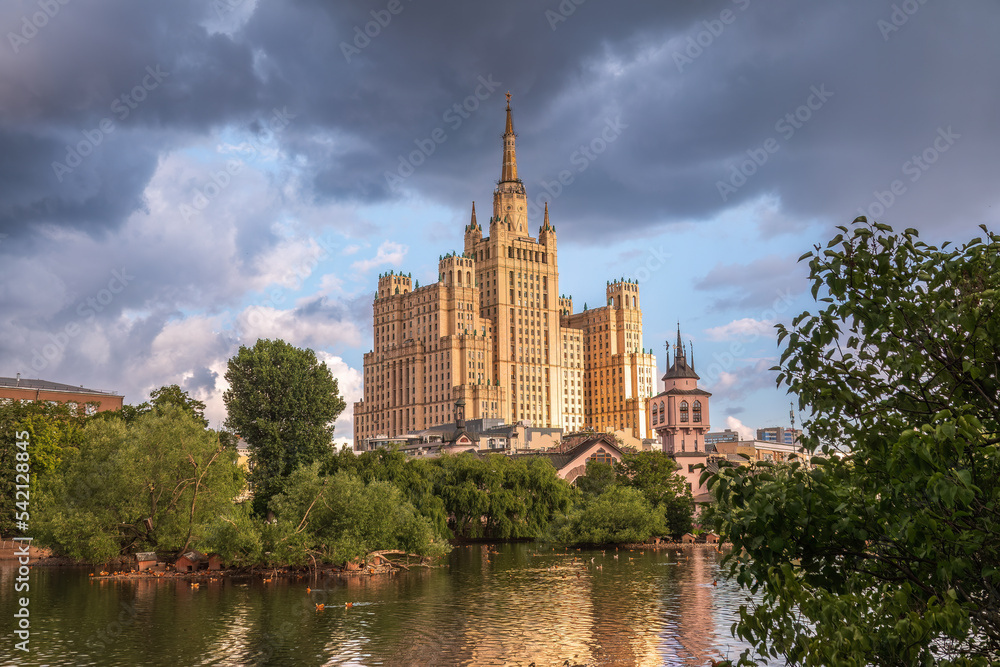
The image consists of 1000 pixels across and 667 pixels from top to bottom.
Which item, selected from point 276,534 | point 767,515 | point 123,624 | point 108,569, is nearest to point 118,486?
point 108,569

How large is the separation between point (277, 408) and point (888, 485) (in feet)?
212

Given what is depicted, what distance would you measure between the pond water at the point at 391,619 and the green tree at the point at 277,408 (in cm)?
1737

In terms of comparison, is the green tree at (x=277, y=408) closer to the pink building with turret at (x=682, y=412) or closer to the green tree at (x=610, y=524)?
the green tree at (x=610, y=524)

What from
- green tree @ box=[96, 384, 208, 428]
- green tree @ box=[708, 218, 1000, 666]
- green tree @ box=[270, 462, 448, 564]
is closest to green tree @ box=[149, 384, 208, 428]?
green tree @ box=[96, 384, 208, 428]

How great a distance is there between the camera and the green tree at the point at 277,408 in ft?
235

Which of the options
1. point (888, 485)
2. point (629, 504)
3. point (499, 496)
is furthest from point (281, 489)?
point (888, 485)

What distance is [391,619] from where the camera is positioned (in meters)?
38.4

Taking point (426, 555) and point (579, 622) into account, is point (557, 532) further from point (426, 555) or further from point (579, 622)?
point (579, 622)

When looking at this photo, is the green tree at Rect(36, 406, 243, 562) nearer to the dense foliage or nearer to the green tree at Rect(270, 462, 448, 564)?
the green tree at Rect(270, 462, 448, 564)

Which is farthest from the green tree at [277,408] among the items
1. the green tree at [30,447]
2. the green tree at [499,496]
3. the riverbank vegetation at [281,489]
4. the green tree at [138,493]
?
the green tree at [499,496]

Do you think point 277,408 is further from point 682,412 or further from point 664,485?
point 682,412

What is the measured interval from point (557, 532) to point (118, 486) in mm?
39380

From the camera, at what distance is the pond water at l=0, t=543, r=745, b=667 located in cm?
3098

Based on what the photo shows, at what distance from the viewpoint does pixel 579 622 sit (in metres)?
38.1
